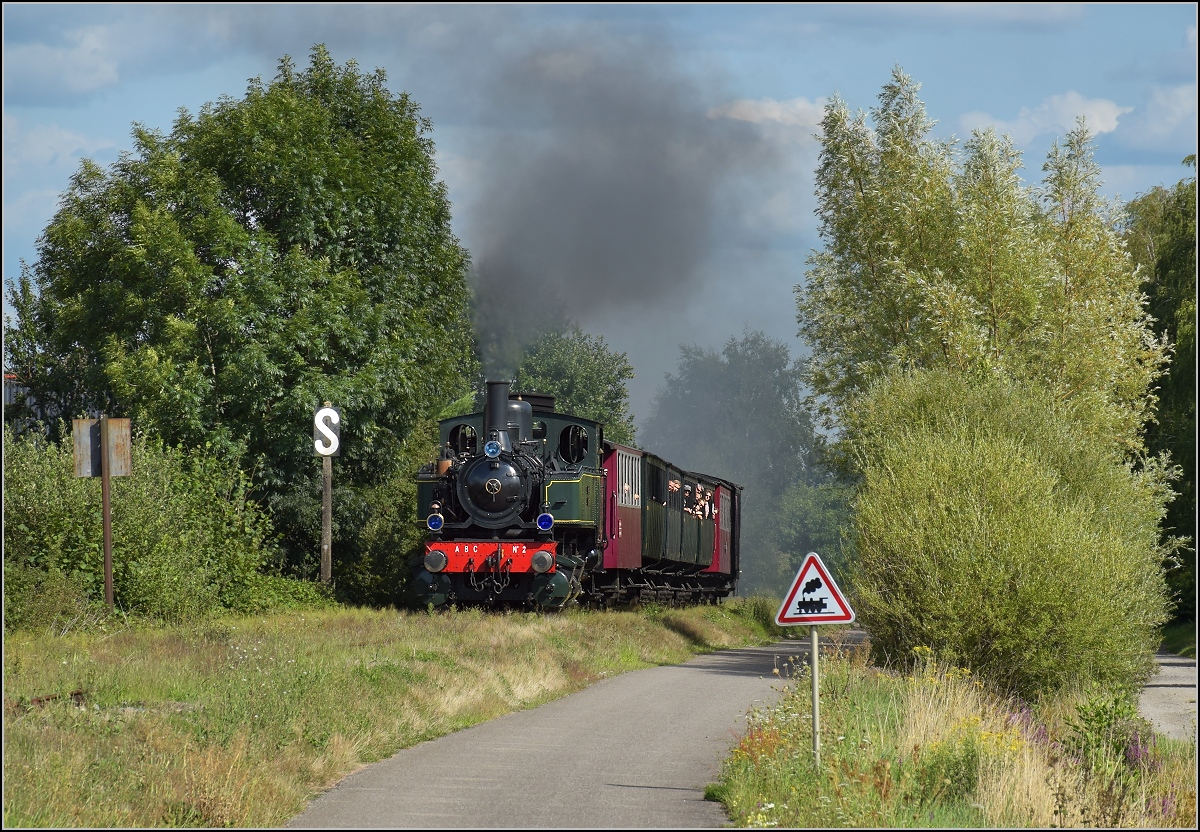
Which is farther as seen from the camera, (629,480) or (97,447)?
(629,480)

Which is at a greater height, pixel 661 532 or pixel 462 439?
pixel 462 439

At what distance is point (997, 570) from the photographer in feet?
62.7

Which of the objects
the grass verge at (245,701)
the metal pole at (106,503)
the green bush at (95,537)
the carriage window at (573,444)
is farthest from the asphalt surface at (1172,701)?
the green bush at (95,537)

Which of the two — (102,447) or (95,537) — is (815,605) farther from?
(95,537)

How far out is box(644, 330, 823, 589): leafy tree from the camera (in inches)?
4870

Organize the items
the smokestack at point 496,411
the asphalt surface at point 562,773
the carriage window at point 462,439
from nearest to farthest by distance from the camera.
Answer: the asphalt surface at point 562,773
the smokestack at point 496,411
the carriage window at point 462,439

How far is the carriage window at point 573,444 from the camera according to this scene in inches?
1071

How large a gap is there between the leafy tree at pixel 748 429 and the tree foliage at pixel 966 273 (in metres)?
88.2

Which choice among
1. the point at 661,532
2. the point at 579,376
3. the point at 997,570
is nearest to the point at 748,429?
the point at 579,376

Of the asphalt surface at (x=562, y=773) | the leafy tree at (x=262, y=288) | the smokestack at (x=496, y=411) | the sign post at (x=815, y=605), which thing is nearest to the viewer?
the asphalt surface at (x=562, y=773)

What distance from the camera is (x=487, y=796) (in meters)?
10.5

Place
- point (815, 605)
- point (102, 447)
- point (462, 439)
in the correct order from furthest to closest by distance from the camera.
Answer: point (462, 439) → point (102, 447) → point (815, 605)

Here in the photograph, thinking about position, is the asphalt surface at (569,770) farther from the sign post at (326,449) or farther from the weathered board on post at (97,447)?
the sign post at (326,449)

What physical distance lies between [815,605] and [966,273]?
1952cm
